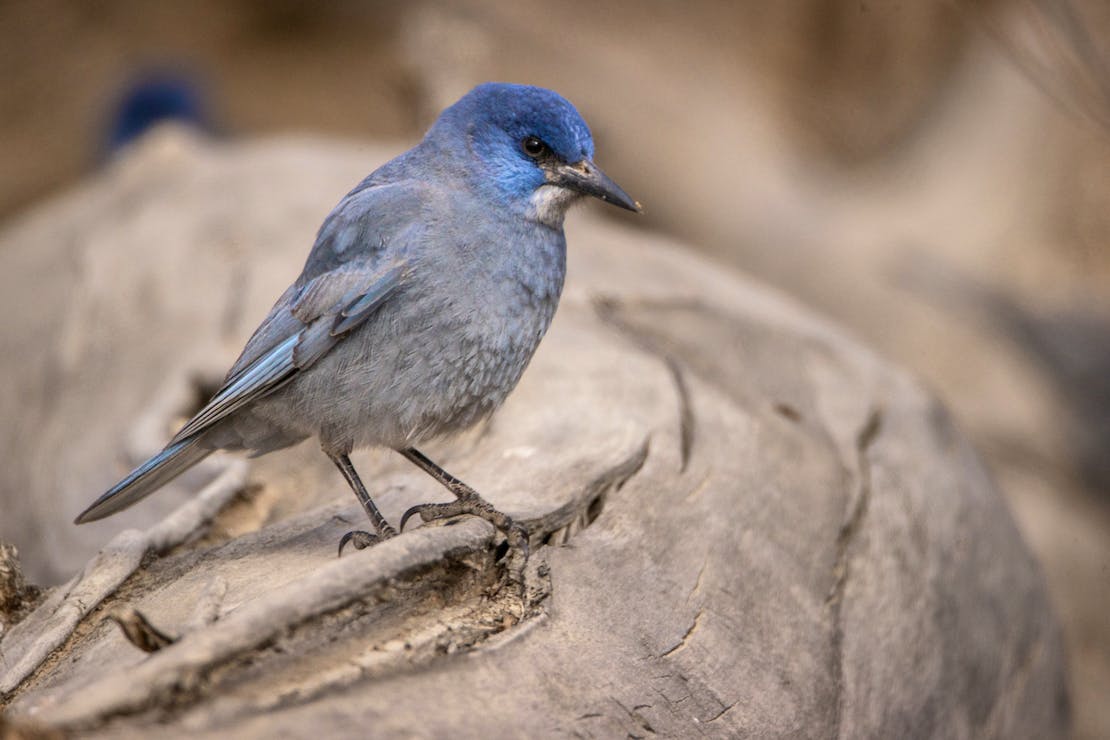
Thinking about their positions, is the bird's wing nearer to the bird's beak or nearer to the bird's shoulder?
the bird's shoulder

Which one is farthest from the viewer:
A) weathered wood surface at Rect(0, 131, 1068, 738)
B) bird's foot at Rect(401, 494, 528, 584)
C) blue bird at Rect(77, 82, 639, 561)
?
blue bird at Rect(77, 82, 639, 561)

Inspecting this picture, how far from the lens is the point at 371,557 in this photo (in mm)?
2287

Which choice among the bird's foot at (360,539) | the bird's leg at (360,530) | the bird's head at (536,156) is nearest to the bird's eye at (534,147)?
the bird's head at (536,156)

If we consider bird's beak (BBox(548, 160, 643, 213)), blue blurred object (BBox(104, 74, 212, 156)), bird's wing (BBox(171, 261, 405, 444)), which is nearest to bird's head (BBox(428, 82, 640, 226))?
bird's beak (BBox(548, 160, 643, 213))

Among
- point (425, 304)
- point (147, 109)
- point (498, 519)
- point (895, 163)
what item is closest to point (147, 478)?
point (425, 304)

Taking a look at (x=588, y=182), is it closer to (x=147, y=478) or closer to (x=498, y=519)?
(x=498, y=519)

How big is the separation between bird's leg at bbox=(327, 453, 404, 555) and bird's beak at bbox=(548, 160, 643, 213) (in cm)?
87

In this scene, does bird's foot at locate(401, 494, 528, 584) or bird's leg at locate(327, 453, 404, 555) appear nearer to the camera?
bird's foot at locate(401, 494, 528, 584)

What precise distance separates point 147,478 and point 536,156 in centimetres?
127

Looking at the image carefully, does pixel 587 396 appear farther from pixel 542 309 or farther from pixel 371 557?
pixel 371 557

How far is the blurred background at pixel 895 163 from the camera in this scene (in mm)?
6691

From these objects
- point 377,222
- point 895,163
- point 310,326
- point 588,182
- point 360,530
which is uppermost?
point 895,163

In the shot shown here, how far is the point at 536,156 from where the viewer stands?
297cm

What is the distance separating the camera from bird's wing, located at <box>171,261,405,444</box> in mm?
2863
